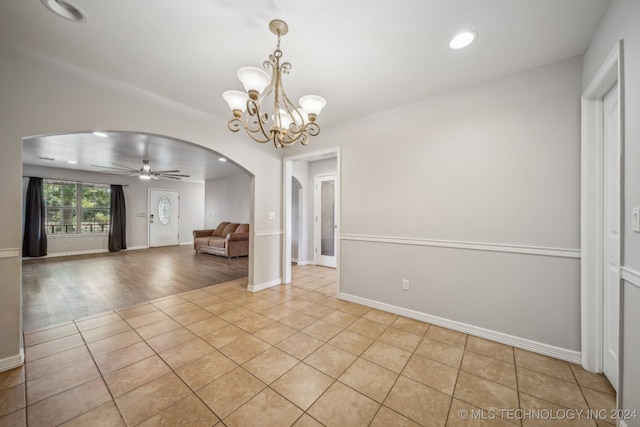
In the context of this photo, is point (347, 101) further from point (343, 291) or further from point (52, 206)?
point (52, 206)

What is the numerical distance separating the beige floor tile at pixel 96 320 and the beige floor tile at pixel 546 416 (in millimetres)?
3844

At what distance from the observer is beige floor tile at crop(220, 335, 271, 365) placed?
1940mm

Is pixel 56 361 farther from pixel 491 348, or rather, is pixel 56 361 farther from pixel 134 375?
pixel 491 348

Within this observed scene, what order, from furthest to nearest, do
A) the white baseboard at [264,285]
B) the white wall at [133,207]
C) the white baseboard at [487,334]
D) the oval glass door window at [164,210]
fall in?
the oval glass door window at [164,210], the white wall at [133,207], the white baseboard at [264,285], the white baseboard at [487,334]

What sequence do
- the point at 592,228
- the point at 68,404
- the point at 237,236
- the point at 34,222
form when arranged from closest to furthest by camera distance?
the point at 68,404, the point at 592,228, the point at 34,222, the point at 237,236

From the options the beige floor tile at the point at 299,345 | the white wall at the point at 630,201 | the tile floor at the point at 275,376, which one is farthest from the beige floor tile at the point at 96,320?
the white wall at the point at 630,201

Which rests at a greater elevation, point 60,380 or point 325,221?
point 325,221

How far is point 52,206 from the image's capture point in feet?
21.8

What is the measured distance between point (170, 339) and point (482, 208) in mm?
3387

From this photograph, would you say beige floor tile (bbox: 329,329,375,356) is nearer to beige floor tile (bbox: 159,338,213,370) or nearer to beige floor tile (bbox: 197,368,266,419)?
beige floor tile (bbox: 197,368,266,419)

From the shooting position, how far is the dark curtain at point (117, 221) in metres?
7.32

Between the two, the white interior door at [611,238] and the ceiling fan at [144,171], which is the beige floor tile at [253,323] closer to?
the white interior door at [611,238]

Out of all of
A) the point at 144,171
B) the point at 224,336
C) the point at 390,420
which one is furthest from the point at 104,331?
the point at 144,171

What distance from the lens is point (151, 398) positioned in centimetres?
150
